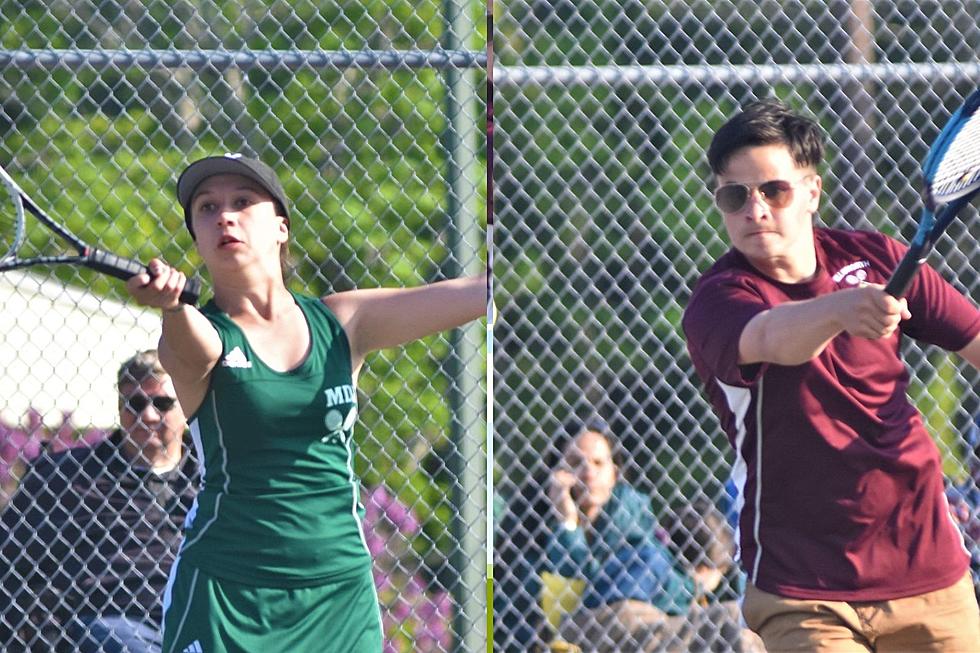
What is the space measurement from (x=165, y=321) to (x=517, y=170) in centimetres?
131

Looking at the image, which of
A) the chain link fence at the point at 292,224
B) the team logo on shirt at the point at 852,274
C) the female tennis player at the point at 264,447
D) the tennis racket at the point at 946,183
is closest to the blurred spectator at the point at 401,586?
the chain link fence at the point at 292,224

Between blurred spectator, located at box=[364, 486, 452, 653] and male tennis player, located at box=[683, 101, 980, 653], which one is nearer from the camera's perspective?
male tennis player, located at box=[683, 101, 980, 653]

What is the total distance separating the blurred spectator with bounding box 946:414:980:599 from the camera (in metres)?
3.03

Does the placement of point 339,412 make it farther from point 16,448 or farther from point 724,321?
point 16,448

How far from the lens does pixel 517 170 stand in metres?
3.27

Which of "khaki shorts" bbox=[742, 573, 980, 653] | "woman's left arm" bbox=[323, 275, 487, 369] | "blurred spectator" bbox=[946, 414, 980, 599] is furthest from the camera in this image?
"blurred spectator" bbox=[946, 414, 980, 599]

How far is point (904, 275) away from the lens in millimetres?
2006

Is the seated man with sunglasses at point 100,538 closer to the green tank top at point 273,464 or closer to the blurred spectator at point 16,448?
the blurred spectator at point 16,448

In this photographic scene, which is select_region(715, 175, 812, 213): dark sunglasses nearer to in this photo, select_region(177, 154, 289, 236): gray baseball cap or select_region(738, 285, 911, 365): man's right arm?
select_region(738, 285, 911, 365): man's right arm

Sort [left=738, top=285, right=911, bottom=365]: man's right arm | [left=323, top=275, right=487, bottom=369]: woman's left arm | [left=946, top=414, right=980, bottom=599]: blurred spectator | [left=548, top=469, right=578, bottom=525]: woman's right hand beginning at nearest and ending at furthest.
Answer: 1. [left=738, top=285, right=911, bottom=365]: man's right arm
2. [left=323, top=275, right=487, bottom=369]: woman's left arm
3. [left=946, top=414, right=980, bottom=599]: blurred spectator
4. [left=548, top=469, right=578, bottom=525]: woman's right hand

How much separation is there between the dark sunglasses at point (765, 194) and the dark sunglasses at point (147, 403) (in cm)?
130

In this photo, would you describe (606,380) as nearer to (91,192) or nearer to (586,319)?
(586,319)

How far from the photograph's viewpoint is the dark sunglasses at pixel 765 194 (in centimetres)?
232

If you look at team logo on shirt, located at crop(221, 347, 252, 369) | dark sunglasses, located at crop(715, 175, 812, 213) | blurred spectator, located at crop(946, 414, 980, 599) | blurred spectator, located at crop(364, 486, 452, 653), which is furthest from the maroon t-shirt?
blurred spectator, located at crop(364, 486, 452, 653)
